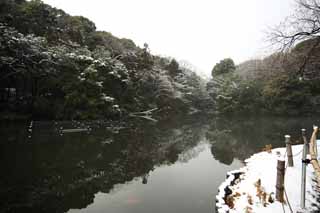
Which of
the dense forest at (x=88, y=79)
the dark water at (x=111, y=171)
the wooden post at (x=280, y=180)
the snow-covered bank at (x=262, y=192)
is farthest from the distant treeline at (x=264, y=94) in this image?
the wooden post at (x=280, y=180)

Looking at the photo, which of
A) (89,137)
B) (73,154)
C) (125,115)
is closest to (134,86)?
(125,115)

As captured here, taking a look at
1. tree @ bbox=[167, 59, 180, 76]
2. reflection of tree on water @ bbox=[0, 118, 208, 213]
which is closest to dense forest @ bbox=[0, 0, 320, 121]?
tree @ bbox=[167, 59, 180, 76]

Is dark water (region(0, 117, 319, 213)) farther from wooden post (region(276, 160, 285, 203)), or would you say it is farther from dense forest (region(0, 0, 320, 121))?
dense forest (region(0, 0, 320, 121))

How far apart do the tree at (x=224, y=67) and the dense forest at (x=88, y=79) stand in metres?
8.19

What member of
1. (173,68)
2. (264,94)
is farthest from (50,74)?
(264,94)

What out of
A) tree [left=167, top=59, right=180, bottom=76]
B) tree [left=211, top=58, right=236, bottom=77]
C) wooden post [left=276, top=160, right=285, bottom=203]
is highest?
tree [left=211, top=58, right=236, bottom=77]

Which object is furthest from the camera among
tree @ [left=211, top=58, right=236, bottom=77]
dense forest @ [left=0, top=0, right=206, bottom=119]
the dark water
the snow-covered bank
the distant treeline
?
tree @ [left=211, top=58, right=236, bottom=77]

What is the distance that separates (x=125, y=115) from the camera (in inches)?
683

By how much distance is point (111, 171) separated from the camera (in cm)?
636

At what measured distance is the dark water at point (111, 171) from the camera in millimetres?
4398

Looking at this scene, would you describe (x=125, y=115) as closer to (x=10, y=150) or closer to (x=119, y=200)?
(x=10, y=150)

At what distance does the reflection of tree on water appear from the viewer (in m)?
4.47

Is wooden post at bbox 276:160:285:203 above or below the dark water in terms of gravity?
above

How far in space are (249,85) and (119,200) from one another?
2372cm
